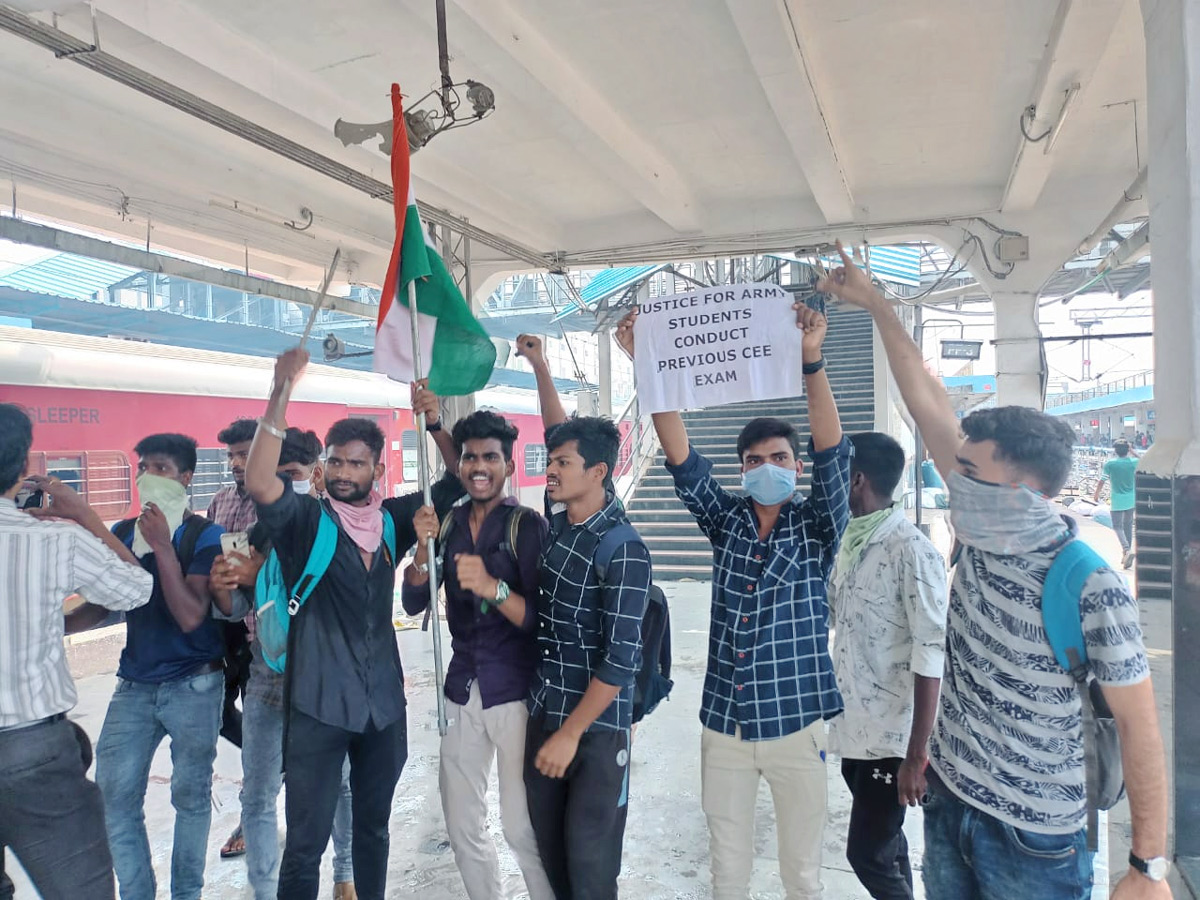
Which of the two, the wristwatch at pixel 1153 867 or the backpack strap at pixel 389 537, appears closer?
the wristwatch at pixel 1153 867

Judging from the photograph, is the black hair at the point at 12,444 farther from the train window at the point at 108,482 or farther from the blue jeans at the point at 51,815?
the train window at the point at 108,482

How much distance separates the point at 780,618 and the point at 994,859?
2.46ft

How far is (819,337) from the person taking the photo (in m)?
2.18

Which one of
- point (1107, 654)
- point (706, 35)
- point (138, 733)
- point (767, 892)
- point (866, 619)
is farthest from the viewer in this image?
point (706, 35)

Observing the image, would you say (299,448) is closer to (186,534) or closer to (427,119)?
(186,534)

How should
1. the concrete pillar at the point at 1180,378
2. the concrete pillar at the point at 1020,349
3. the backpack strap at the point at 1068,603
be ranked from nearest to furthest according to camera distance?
1. the backpack strap at the point at 1068,603
2. the concrete pillar at the point at 1180,378
3. the concrete pillar at the point at 1020,349

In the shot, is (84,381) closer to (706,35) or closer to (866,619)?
(706,35)

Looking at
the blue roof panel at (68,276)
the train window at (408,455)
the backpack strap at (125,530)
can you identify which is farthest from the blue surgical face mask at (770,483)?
the train window at (408,455)

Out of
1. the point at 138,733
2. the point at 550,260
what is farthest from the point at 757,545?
the point at 550,260

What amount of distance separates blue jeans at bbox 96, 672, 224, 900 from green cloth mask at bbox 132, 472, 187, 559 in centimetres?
46

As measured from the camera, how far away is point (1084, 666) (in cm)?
152

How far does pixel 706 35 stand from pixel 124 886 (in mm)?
4339

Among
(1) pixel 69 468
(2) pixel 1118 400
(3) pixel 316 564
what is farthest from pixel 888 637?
(2) pixel 1118 400

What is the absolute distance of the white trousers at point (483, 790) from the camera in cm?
225
